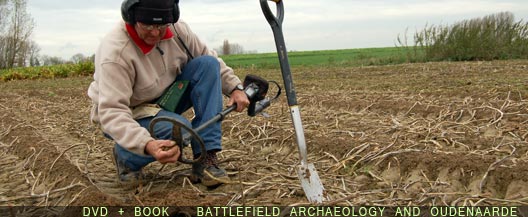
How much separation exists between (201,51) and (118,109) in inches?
30.1

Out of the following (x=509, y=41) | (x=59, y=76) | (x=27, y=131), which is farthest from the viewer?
(x=59, y=76)

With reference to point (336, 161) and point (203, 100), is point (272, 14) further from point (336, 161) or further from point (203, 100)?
point (336, 161)

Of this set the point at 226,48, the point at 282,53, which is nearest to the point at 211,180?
the point at 282,53

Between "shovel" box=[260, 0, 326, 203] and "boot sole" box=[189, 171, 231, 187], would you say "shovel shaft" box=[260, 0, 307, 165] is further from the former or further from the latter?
"boot sole" box=[189, 171, 231, 187]

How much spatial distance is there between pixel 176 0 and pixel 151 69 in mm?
411

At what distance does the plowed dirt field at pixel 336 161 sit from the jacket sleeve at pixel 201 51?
0.55m

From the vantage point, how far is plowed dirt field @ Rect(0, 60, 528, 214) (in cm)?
269

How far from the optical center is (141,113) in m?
2.90

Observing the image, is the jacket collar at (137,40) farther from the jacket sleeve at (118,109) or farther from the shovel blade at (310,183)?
the shovel blade at (310,183)

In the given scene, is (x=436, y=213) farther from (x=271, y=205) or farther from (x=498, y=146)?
(x=498, y=146)

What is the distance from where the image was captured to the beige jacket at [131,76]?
2518 millimetres

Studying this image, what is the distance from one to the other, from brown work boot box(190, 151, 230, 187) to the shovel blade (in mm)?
469

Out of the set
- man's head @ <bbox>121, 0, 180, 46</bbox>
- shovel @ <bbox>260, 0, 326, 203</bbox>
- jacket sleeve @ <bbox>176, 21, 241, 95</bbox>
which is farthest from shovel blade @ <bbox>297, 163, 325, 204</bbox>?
man's head @ <bbox>121, 0, 180, 46</bbox>

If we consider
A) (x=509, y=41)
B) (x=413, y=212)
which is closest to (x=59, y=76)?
(x=509, y=41)
